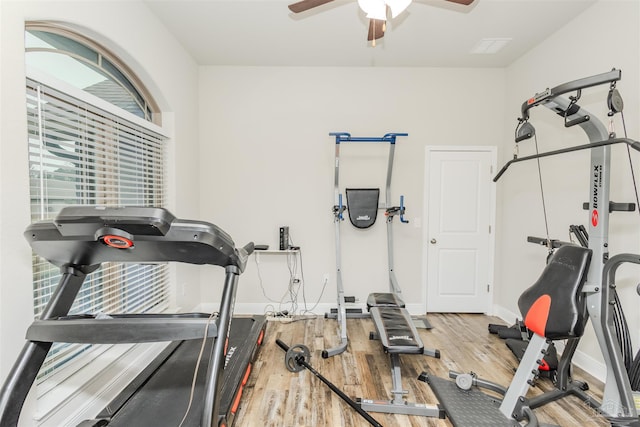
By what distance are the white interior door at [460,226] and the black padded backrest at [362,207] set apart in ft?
2.51

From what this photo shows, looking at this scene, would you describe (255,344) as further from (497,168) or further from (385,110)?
(497,168)

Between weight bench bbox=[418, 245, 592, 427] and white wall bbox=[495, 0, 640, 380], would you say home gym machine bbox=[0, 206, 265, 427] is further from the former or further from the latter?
white wall bbox=[495, 0, 640, 380]

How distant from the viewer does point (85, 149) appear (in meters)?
1.95

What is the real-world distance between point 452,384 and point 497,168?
265 centimetres

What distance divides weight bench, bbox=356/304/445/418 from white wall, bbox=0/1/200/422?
2035 mm

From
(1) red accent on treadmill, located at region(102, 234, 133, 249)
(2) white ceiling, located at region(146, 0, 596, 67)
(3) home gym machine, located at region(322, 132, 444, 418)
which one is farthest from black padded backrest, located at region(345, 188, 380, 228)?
(1) red accent on treadmill, located at region(102, 234, 133, 249)

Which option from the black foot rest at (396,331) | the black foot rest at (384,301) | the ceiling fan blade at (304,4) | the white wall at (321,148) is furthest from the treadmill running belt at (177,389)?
the ceiling fan blade at (304,4)

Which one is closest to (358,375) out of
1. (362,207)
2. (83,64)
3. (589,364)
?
(362,207)

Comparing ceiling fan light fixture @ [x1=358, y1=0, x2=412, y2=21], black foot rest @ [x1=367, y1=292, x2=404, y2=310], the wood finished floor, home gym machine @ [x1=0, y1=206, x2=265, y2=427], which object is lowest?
the wood finished floor

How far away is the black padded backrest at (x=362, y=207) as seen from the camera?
3404mm

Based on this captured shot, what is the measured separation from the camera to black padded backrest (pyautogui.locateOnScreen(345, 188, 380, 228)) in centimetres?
340

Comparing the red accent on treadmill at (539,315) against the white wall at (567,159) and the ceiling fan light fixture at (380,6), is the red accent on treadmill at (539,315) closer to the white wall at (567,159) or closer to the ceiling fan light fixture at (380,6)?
the white wall at (567,159)

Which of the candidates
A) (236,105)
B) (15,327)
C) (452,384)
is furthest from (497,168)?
(15,327)

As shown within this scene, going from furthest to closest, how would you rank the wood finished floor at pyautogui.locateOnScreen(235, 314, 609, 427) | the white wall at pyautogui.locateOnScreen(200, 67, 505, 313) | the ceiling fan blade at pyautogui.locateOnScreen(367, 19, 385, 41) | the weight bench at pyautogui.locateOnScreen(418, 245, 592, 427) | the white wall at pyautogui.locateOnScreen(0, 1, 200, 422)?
the white wall at pyautogui.locateOnScreen(200, 67, 505, 313), the ceiling fan blade at pyautogui.locateOnScreen(367, 19, 385, 41), the wood finished floor at pyautogui.locateOnScreen(235, 314, 609, 427), the weight bench at pyautogui.locateOnScreen(418, 245, 592, 427), the white wall at pyautogui.locateOnScreen(0, 1, 200, 422)
